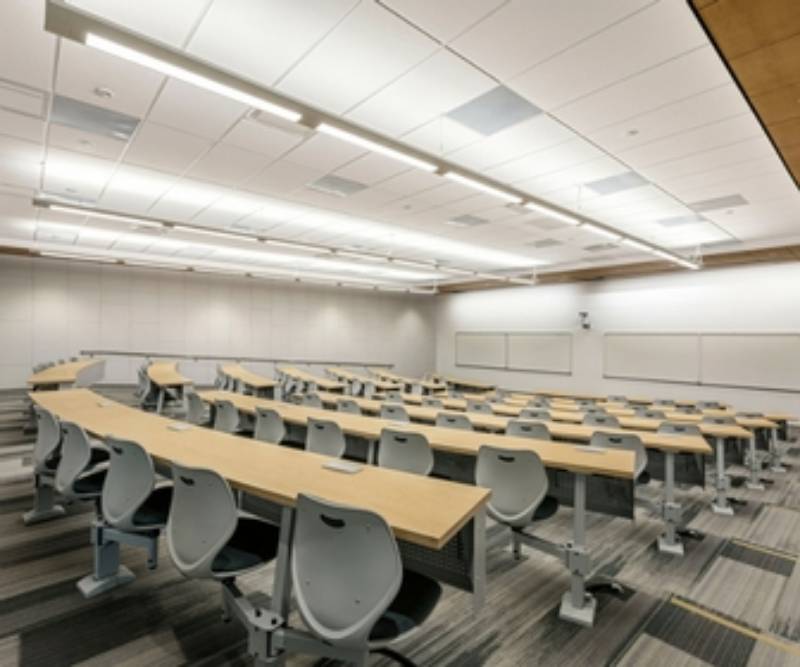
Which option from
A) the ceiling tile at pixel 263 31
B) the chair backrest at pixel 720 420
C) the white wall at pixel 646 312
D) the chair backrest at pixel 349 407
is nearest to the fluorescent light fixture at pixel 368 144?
the ceiling tile at pixel 263 31

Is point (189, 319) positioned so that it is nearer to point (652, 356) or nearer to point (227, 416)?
point (227, 416)

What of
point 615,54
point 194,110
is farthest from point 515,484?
point 194,110

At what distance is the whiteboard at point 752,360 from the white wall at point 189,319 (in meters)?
9.52

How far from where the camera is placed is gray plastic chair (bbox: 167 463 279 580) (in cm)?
177

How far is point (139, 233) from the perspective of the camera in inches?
341

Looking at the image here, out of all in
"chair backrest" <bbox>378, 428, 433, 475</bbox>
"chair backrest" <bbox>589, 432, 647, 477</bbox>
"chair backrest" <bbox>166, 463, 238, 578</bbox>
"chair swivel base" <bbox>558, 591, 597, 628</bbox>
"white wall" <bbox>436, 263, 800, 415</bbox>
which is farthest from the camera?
"white wall" <bbox>436, 263, 800, 415</bbox>

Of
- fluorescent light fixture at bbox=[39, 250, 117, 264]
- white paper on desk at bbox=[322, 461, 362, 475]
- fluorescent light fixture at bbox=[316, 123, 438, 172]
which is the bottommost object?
white paper on desk at bbox=[322, 461, 362, 475]

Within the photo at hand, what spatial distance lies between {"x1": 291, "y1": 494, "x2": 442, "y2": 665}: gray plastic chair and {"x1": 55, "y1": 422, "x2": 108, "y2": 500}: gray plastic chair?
1.79 m

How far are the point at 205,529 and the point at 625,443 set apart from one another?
319cm

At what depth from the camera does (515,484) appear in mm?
2658

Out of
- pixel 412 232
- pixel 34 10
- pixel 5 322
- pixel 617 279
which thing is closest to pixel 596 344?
pixel 617 279

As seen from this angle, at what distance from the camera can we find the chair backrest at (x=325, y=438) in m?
3.71

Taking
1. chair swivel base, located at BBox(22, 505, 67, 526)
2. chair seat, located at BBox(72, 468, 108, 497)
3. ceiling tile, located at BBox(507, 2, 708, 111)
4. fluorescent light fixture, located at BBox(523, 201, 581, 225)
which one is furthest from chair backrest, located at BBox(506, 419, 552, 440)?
chair swivel base, located at BBox(22, 505, 67, 526)

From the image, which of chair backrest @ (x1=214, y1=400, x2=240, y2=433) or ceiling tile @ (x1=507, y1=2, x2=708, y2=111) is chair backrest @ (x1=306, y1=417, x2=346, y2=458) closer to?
chair backrest @ (x1=214, y1=400, x2=240, y2=433)
